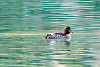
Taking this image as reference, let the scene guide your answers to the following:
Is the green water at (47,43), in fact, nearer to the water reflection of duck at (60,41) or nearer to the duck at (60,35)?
the water reflection of duck at (60,41)

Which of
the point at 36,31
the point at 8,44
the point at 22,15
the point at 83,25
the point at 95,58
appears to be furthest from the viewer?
the point at 22,15

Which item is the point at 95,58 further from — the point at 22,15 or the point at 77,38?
the point at 22,15

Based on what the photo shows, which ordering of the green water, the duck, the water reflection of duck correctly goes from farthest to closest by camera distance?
the duck, the water reflection of duck, the green water

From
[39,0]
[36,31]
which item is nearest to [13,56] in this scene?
[36,31]

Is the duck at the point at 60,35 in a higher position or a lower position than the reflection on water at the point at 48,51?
higher

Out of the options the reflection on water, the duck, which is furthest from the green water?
the duck

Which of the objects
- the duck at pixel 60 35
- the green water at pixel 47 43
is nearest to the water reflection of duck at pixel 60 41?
the green water at pixel 47 43

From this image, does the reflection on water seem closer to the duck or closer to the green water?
the green water

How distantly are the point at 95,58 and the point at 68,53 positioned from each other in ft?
3.84

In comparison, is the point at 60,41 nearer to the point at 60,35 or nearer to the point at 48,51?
the point at 60,35

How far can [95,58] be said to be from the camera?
14.7 m

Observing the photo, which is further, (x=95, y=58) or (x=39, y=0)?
(x=39, y=0)

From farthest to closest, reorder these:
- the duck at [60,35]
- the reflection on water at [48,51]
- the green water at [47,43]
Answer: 1. the duck at [60,35]
2. the green water at [47,43]
3. the reflection on water at [48,51]

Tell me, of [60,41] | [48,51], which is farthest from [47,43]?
[48,51]
